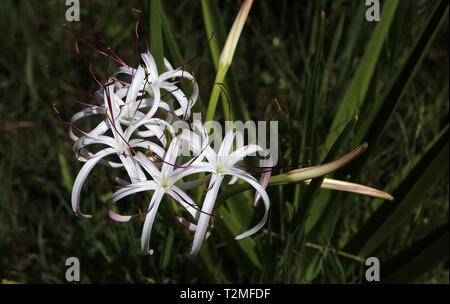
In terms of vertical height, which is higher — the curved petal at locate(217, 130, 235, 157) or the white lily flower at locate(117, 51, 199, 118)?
the white lily flower at locate(117, 51, 199, 118)

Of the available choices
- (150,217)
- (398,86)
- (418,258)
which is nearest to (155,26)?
(150,217)

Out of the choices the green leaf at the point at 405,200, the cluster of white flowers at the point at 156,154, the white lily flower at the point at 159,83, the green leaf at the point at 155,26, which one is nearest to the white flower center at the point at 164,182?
the cluster of white flowers at the point at 156,154

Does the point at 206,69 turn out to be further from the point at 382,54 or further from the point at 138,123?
the point at 138,123

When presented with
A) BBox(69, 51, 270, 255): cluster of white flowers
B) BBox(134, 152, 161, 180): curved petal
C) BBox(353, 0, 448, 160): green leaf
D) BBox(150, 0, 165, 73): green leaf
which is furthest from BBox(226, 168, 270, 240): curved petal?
BBox(353, 0, 448, 160): green leaf

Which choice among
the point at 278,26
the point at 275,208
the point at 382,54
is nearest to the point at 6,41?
the point at 278,26

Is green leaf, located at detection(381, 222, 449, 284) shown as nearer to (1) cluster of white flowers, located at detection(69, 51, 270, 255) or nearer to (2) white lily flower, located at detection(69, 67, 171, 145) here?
(1) cluster of white flowers, located at detection(69, 51, 270, 255)

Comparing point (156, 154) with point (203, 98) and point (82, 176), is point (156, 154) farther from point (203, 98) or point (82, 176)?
point (203, 98)

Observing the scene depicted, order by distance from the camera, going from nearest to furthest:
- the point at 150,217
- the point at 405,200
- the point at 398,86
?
the point at 150,217, the point at 398,86, the point at 405,200
